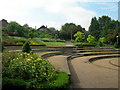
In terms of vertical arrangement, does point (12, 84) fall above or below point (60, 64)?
above

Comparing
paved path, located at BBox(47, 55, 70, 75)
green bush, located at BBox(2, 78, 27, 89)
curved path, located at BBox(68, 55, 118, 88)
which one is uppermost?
green bush, located at BBox(2, 78, 27, 89)

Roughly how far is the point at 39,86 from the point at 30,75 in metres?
0.85

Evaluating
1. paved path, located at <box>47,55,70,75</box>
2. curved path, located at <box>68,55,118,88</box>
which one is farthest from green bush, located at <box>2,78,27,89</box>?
paved path, located at <box>47,55,70,75</box>

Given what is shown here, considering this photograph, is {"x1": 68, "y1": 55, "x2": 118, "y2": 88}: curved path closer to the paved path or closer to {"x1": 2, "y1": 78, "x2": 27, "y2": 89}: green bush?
the paved path

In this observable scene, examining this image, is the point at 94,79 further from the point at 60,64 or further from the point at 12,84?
the point at 12,84

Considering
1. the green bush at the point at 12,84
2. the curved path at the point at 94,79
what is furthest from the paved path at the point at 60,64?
the green bush at the point at 12,84

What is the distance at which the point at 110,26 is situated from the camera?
6381cm

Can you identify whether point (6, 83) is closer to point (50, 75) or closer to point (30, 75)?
point (30, 75)

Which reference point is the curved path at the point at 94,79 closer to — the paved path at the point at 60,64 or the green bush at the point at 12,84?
the paved path at the point at 60,64

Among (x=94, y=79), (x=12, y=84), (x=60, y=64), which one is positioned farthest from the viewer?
(x=60, y=64)

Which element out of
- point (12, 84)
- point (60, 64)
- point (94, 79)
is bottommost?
point (94, 79)

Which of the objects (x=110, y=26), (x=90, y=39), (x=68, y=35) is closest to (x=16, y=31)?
(x=90, y=39)

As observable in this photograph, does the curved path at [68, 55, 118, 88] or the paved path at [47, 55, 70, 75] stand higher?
the paved path at [47, 55, 70, 75]

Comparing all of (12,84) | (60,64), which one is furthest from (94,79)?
(12,84)
